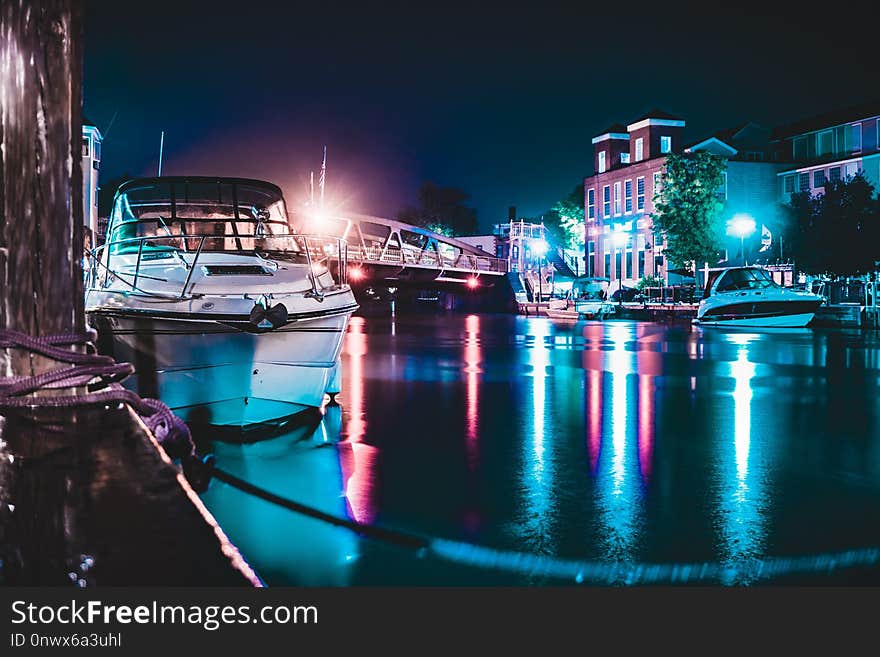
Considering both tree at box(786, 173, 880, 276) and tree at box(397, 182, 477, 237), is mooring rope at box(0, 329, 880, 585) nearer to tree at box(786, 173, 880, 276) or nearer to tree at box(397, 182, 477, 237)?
tree at box(786, 173, 880, 276)

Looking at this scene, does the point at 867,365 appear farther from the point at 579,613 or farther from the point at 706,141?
the point at 706,141

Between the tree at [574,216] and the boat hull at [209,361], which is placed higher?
the tree at [574,216]

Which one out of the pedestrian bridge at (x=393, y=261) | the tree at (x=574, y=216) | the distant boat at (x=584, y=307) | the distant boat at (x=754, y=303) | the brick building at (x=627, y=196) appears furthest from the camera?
the tree at (x=574, y=216)

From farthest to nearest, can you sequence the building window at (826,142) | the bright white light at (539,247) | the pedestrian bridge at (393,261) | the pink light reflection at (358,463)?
the bright white light at (539,247), the pedestrian bridge at (393,261), the building window at (826,142), the pink light reflection at (358,463)

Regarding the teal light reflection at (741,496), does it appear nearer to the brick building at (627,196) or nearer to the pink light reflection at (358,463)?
the pink light reflection at (358,463)

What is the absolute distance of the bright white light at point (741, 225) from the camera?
64.6 m

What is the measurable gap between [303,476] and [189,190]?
6.68 m

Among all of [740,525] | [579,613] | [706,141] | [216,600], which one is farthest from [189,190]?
[706,141]

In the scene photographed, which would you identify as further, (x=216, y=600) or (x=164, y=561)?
(x=216, y=600)

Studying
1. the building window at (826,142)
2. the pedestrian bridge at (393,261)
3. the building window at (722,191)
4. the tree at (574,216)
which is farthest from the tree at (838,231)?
the tree at (574,216)

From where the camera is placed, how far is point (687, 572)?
5.38 m

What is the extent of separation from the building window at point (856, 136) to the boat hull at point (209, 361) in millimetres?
63306

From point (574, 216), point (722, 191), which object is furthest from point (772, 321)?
point (574, 216)

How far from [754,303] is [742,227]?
25200mm
